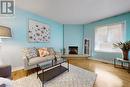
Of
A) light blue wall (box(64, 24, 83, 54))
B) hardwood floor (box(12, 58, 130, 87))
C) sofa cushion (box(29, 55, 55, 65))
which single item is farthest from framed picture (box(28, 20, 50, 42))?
light blue wall (box(64, 24, 83, 54))

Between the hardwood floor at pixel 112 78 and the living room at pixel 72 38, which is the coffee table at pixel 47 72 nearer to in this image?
the living room at pixel 72 38

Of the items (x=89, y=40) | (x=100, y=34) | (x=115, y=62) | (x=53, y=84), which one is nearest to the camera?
(x=53, y=84)

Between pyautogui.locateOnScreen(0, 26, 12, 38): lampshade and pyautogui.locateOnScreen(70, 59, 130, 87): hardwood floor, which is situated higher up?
pyautogui.locateOnScreen(0, 26, 12, 38): lampshade

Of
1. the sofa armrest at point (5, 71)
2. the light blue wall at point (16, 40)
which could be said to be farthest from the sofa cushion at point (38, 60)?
the sofa armrest at point (5, 71)

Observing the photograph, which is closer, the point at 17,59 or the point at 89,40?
the point at 17,59

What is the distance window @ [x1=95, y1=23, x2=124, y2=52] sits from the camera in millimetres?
5555

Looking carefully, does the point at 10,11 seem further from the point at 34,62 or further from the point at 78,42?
the point at 78,42

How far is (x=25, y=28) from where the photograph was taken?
475 cm

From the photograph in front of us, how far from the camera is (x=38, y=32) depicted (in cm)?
551

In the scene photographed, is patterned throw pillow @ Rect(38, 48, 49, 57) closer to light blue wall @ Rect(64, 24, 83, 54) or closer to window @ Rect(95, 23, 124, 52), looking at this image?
light blue wall @ Rect(64, 24, 83, 54)

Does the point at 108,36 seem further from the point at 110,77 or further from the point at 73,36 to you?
the point at 110,77

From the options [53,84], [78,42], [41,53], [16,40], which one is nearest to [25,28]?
[16,40]

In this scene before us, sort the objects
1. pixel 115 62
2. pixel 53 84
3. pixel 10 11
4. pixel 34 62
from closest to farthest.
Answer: pixel 53 84
pixel 10 11
pixel 34 62
pixel 115 62

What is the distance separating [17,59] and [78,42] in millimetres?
4589
